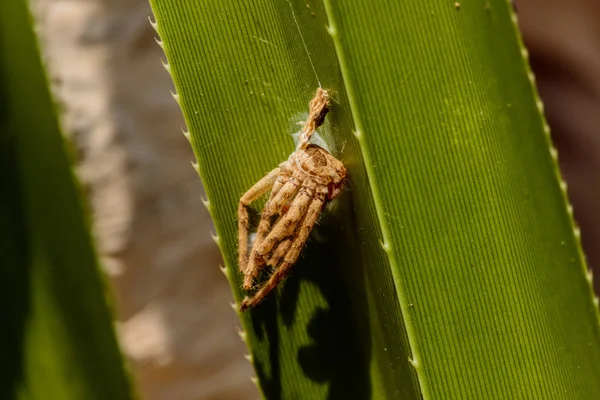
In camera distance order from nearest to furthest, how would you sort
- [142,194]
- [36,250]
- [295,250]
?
[295,250] < [36,250] < [142,194]

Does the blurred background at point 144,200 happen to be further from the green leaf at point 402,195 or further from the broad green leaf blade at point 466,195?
the broad green leaf blade at point 466,195

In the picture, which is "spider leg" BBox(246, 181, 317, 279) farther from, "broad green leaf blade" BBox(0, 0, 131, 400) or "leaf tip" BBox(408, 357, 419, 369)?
"broad green leaf blade" BBox(0, 0, 131, 400)

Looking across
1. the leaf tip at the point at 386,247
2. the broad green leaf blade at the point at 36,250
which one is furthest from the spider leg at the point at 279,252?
the broad green leaf blade at the point at 36,250

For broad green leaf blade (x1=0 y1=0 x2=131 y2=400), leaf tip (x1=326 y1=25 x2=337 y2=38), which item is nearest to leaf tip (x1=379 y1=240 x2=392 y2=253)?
leaf tip (x1=326 y1=25 x2=337 y2=38)

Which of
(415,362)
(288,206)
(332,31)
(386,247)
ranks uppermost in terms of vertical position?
(332,31)

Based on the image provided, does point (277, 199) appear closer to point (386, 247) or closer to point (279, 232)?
point (279, 232)

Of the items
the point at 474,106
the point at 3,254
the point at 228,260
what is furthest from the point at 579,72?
the point at 3,254

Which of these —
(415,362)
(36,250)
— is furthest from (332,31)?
(36,250)

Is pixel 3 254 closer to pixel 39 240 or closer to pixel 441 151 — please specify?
pixel 39 240
